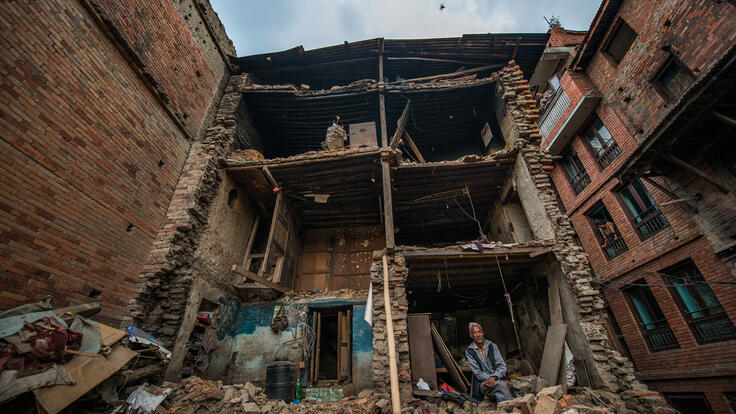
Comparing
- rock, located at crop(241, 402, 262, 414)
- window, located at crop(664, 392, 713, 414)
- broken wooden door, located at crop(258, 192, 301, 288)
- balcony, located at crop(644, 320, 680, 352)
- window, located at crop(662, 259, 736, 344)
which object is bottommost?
window, located at crop(664, 392, 713, 414)

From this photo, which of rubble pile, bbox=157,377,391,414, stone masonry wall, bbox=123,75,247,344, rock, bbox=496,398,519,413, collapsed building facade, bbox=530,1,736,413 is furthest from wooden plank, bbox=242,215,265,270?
collapsed building facade, bbox=530,1,736,413

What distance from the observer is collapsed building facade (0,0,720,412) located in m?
4.95

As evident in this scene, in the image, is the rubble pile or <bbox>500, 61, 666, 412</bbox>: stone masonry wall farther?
<bbox>500, 61, 666, 412</bbox>: stone masonry wall

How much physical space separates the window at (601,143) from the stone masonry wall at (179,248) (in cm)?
1525

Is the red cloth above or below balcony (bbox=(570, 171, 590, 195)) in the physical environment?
below

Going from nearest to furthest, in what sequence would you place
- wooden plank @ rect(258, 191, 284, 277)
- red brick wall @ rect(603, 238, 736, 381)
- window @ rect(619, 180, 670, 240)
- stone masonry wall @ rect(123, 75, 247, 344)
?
stone masonry wall @ rect(123, 75, 247, 344) → red brick wall @ rect(603, 238, 736, 381) → wooden plank @ rect(258, 191, 284, 277) → window @ rect(619, 180, 670, 240)

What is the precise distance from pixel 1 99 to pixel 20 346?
3903mm

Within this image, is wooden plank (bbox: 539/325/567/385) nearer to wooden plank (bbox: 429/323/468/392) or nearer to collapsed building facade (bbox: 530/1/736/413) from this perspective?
wooden plank (bbox: 429/323/468/392)

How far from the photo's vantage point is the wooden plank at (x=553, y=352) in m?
5.88

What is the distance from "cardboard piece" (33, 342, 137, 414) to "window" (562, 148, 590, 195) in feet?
55.5

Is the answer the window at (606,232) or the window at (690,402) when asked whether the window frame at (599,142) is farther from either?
the window at (690,402)

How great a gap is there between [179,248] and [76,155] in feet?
9.24

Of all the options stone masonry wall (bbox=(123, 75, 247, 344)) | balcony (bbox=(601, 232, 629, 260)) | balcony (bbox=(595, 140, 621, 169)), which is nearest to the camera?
stone masonry wall (bbox=(123, 75, 247, 344))

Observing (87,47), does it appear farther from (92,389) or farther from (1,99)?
(92,389)
